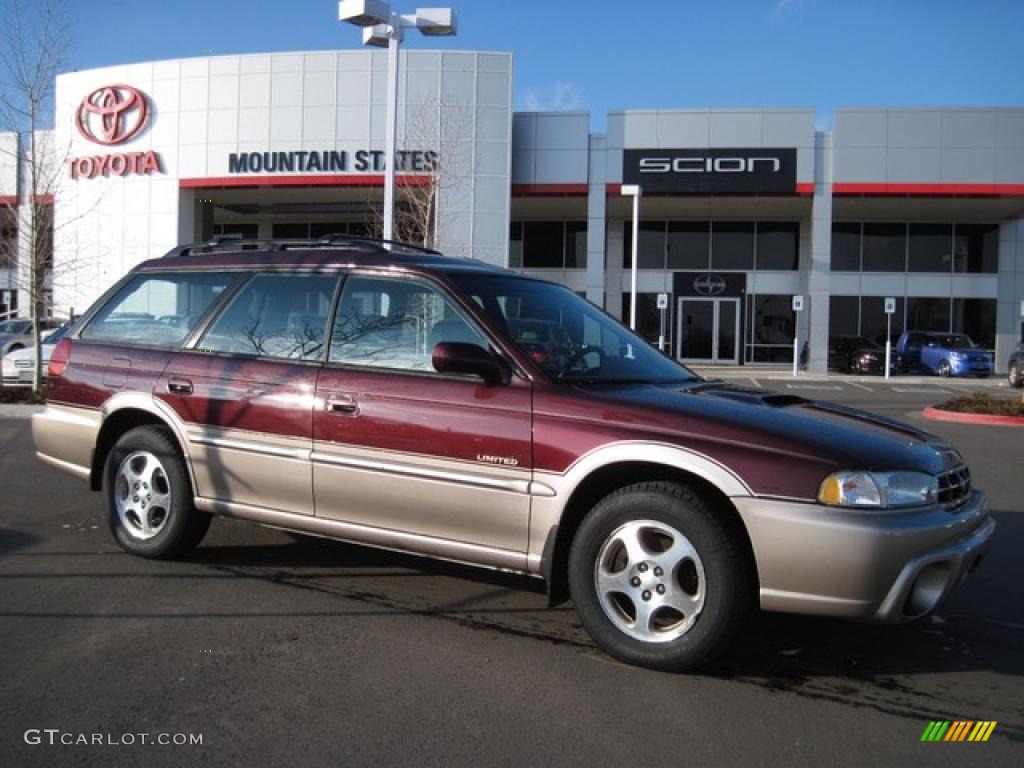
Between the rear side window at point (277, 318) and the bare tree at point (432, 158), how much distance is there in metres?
15.8

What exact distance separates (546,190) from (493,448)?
1013 inches

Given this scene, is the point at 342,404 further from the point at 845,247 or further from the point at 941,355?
the point at 845,247

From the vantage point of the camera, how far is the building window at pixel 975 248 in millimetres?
33844

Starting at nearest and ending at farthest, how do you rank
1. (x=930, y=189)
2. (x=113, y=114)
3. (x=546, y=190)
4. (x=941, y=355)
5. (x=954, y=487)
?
(x=954, y=487) → (x=930, y=189) → (x=546, y=190) → (x=113, y=114) → (x=941, y=355)

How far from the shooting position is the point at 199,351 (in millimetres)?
5148

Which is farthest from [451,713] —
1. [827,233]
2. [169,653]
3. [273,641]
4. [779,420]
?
[827,233]

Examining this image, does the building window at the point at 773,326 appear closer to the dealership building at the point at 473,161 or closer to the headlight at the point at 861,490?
the dealership building at the point at 473,161

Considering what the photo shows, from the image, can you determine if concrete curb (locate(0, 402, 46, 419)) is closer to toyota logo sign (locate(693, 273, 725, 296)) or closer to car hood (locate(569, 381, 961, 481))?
car hood (locate(569, 381, 961, 481))

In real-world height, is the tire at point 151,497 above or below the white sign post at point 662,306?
below

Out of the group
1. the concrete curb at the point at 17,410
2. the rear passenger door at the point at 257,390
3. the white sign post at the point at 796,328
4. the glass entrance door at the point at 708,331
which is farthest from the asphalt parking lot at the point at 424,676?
the glass entrance door at the point at 708,331

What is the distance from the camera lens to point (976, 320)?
34062 millimetres

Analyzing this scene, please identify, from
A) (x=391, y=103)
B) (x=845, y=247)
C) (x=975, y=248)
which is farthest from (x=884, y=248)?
(x=391, y=103)

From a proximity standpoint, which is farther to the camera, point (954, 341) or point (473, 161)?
point (954, 341)

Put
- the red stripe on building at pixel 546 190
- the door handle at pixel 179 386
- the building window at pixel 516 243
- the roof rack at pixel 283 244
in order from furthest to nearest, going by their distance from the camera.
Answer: the building window at pixel 516 243
the red stripe on building at pixel 546 190
the roof rack at pixel 283 244
the door handle at pixel 179 386
